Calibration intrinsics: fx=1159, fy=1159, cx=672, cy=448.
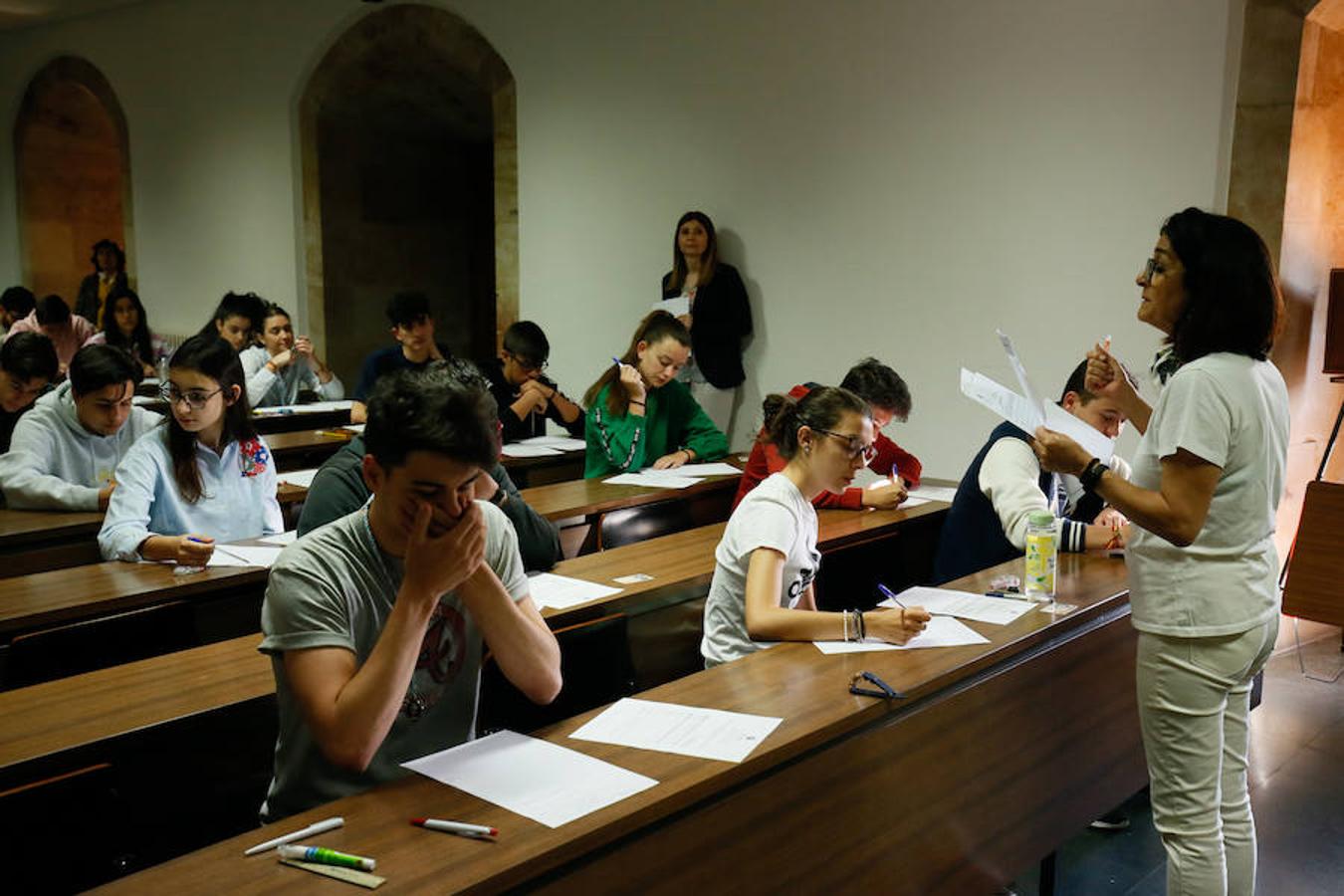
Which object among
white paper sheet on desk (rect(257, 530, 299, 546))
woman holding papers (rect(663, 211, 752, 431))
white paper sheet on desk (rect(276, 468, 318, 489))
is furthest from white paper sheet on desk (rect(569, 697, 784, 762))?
woman holding papers (rect(663, 211, 752, 431))

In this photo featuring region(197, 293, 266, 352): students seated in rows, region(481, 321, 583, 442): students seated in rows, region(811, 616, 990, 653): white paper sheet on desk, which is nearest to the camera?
region(811, 616, 990, 653): white paper sheet on desk

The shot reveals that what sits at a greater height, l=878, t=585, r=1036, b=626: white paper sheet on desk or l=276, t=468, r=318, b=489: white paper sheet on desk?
l=276, t=468, r=318, b=489: white paper sheet on desk

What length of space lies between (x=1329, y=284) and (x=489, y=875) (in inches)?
182

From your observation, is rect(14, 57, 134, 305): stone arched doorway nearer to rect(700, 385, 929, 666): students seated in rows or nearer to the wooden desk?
rect(700, 385, 929, 666): students seated in rows

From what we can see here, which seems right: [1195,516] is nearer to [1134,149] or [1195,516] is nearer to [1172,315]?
[1172,315]

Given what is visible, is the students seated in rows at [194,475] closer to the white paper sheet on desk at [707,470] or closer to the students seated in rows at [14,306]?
the white paper sheet on desk at [707,470]

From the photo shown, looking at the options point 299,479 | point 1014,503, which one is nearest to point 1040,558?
point 1014,503

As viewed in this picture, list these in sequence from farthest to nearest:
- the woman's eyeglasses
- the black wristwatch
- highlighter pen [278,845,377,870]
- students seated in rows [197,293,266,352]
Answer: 1. students seated in rows [197,293,266,352]
2. the woman's eyeglasses
3. the black wristwatch
4. highlighter pen [278,845,377,870]

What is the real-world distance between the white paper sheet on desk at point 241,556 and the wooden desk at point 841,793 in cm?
143

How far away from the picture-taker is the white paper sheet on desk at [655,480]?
4.25 m

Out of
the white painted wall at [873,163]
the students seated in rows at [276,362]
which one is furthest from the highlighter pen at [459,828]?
the students seated in rows at [276,362]

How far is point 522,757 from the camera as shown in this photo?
1.74 metres

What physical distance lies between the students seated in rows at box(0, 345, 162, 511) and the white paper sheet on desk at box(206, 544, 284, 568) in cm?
83

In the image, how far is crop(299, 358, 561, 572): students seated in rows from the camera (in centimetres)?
175
